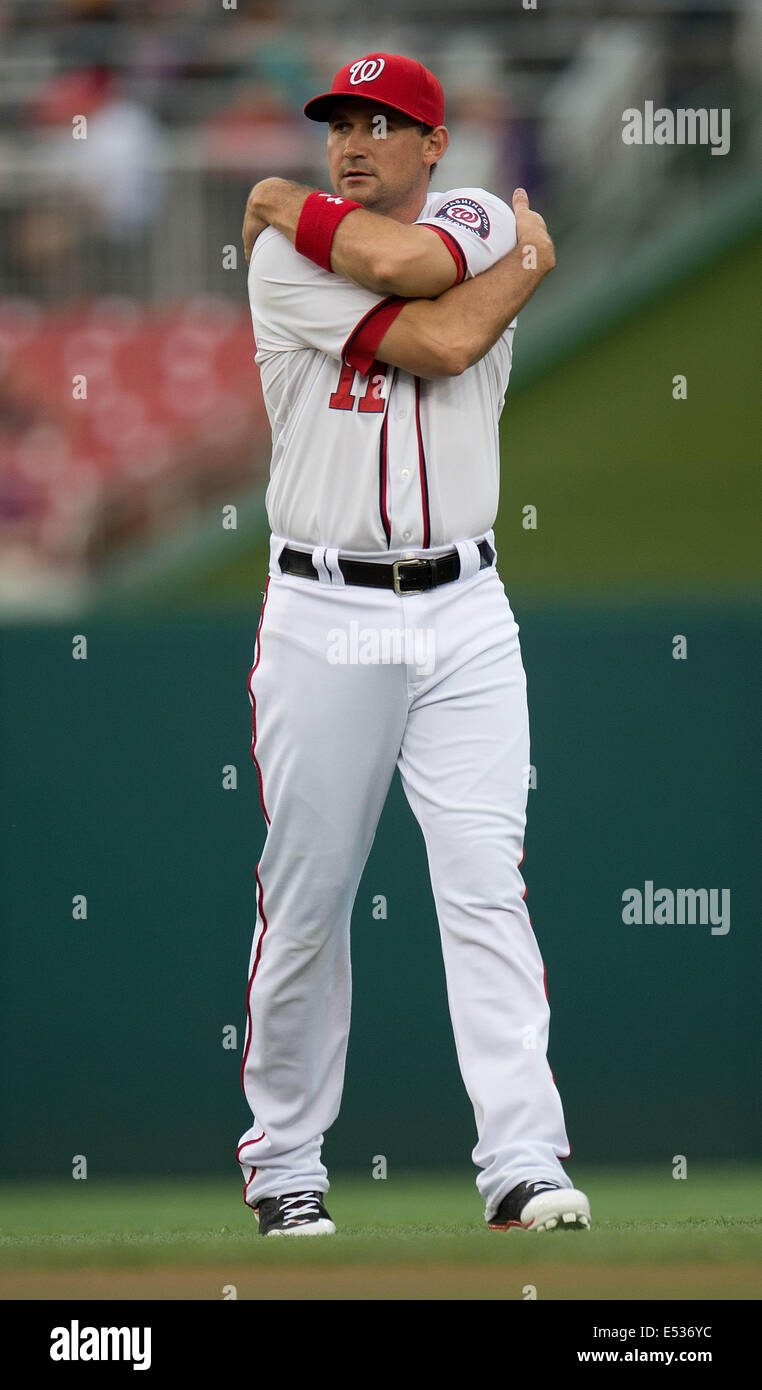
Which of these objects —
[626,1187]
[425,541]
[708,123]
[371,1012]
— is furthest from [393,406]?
[708,123]

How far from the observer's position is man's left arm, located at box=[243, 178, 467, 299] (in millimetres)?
3098

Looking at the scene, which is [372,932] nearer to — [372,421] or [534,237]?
[372,421]

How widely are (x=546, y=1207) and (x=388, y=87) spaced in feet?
5.96

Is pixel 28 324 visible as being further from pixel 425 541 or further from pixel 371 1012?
pixel 425 541

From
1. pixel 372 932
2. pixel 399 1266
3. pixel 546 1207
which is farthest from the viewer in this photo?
pixel 372 932

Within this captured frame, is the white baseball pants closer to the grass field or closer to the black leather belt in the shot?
the black leather belt

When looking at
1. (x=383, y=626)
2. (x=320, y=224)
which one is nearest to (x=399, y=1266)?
(x=383, y=626)

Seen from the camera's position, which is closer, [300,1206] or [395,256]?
[395,256]

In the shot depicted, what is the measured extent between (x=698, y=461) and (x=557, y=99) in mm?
1264

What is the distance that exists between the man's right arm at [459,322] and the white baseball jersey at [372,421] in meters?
0.03

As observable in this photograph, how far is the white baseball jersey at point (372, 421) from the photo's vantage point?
3152 millimetres

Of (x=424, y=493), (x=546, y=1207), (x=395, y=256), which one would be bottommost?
(x=546, y=1207)

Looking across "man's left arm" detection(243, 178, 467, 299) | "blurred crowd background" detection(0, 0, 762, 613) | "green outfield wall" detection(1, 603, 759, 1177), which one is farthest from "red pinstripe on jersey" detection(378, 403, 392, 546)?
"blurred crowd background" detection(0, 0, 762, 613)

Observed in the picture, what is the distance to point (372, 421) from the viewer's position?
10.4 ft
